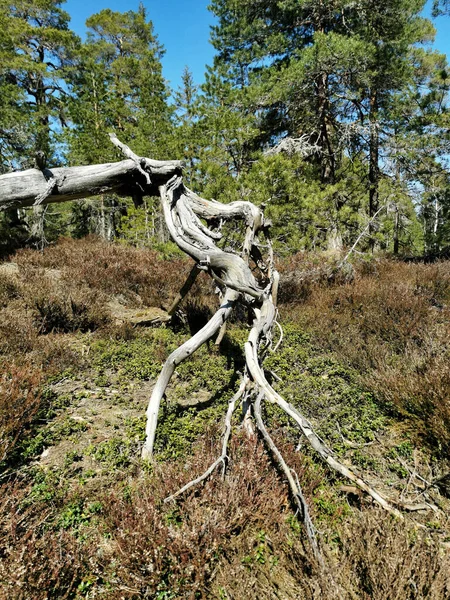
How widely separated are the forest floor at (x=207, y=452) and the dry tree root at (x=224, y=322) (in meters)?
0.18

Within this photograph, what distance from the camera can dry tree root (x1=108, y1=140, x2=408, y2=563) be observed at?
2230 mm

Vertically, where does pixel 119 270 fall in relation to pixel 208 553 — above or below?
above

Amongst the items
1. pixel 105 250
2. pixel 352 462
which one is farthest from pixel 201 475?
pixel 105 250

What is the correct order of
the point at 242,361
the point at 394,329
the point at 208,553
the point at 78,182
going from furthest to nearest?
1. the point at 394,329
2. the point at 242,361
3. the point at 78,182
4. the point at 208,553

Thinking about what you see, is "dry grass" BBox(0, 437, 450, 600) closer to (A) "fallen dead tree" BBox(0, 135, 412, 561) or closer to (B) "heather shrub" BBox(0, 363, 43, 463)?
(A) "fallen dead tree" BBox(0, 135, 412, 561)

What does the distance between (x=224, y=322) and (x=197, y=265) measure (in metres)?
0.72

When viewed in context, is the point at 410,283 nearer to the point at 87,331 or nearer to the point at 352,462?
the point at 352,462

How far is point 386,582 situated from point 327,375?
302 centimetres

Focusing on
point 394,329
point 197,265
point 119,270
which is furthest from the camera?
point 119,270

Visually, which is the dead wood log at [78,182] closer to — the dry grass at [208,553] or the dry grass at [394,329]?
the dry grass at [208,553]

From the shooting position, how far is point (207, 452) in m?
2.64

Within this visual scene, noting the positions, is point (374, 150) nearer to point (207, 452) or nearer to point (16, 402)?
point (207, 452)

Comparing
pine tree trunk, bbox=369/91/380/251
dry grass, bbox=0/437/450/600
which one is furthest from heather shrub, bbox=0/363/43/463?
pine tree trunk, bbox=369/91/380/251

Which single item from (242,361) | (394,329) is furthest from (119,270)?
(394,329)
